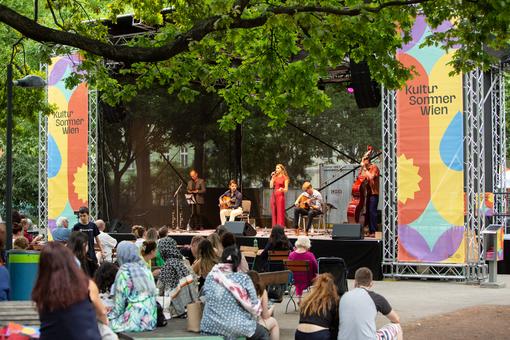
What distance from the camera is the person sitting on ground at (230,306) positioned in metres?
8.25

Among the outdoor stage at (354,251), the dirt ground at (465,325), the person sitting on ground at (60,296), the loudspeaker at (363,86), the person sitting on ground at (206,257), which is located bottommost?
the dirt ground at (465,325)

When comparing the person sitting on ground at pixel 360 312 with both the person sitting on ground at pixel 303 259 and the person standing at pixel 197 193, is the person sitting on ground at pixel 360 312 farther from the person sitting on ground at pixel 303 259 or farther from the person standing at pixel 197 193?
the person standing at pixel 197 193

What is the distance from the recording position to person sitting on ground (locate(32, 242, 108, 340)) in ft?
16.9

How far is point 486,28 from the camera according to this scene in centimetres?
1139

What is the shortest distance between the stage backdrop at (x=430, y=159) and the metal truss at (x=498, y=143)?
120 inches

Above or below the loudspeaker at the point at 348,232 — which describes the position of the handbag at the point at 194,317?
below

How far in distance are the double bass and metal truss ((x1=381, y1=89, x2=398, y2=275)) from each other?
269 centimetres

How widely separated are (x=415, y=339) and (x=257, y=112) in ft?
57.6

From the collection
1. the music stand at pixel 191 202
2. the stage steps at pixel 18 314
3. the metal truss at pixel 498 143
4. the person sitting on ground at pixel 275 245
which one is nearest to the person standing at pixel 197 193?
the music stand at pixel 191 202

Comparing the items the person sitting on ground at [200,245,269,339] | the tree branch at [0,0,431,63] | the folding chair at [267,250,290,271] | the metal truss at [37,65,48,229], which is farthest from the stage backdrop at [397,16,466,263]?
the metal truss at [37,65,48,229]

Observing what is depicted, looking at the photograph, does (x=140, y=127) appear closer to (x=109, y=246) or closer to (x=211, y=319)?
(x=109, y=246)

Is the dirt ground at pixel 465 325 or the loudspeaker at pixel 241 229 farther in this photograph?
the loudspeaker at pixel 241 229

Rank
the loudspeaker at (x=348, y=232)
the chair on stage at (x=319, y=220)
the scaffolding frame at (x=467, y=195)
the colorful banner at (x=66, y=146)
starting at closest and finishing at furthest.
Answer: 1. the scaffolding frame at (x=467, y=195)
2. the loudspeaker at (x=348, y=232)
3. the colorful banner at (x=66, y=146)
4. the chair on stage at (x=319, y=220)

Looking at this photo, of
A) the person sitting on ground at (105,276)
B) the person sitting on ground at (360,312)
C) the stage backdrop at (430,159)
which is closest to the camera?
the person sitting on ground at (360,312)
